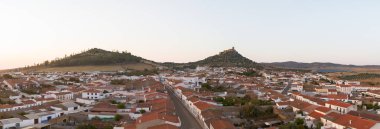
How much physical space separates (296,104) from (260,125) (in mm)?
7260

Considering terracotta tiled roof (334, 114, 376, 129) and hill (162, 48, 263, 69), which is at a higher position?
hill (162, 48, 263, 69)

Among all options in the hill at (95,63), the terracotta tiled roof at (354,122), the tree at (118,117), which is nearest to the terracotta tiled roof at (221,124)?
the tree at (118,117)

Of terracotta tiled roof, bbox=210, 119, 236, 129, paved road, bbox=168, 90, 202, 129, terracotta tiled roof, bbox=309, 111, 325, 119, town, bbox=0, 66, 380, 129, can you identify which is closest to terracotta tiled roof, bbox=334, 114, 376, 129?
town, bbox=0, 66, 380, 129

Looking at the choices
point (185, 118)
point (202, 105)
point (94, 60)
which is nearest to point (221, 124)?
point (185, 118)

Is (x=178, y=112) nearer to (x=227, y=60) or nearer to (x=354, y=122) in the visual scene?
(x=354, y=122)

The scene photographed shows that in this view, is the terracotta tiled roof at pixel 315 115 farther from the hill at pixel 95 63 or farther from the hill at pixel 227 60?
the hill at pixel 227 60

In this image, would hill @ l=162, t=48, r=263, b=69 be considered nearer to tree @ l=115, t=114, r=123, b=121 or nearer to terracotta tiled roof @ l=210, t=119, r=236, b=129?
tree @ l=115, t=114, r=123, b=121

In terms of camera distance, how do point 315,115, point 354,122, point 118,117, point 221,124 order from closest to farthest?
point 354,122 < point 221,124 < point 118,117 < point 315,115

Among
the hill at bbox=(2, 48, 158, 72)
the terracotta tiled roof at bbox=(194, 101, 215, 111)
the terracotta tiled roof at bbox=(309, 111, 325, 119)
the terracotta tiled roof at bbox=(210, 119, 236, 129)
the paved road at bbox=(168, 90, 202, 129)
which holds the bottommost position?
the paved road at bbox=(168, 90, 202, 129)

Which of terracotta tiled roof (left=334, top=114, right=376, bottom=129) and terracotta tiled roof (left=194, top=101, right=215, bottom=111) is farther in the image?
terracotta tiled roof (left=194, top=101, right=215, bottom=111)

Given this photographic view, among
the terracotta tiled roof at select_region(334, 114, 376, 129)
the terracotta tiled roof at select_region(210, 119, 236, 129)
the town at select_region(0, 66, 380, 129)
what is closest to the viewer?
the terracotta tiled roof at select_region(334, 114, 376, 129)

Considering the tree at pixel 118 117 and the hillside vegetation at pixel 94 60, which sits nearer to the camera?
the tree at pixel 118 117

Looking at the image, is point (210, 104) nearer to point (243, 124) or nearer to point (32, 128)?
point (243, 124)

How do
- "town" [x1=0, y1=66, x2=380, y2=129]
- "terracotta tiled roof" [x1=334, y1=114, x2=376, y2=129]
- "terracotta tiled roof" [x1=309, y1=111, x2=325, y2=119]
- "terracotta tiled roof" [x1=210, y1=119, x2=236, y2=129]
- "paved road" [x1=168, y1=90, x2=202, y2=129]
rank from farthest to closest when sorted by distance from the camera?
1. "terracotta tiled roof" [x1=309, y1=111, x2=325, y2=119]
2. "paved road" [x1=168, y1=90, x2=202, y2=129]
3. "town" [x1=0, y1=66, x2=380, y2=129]
4. "terracotta tiled roof" [x1=210, y1=119, x2=236, y2=129]
5. "terracotta tiled roof" [x1=334, y1=114, x2=376, y2=129]
